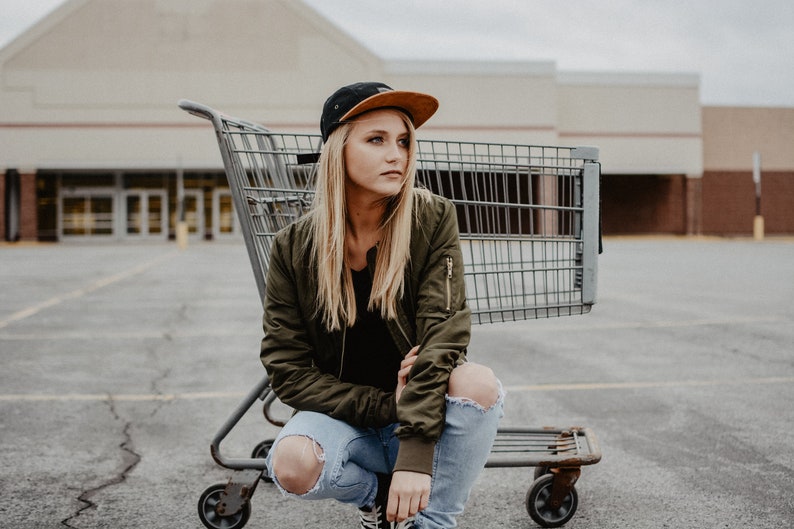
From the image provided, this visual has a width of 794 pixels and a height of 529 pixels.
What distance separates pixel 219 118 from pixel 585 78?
34.2 m

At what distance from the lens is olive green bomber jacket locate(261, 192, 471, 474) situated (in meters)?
2.07

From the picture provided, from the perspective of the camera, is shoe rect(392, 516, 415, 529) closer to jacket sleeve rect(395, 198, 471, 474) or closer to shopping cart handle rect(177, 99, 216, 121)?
jacket sleeve rect(395, 198, 471, 474)

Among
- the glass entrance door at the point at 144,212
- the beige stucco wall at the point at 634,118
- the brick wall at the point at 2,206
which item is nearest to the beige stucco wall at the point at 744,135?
the beige stucco wall at the point at 634,118

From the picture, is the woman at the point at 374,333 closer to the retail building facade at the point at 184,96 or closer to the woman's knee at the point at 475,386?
the woman's knee at the point at 475,386

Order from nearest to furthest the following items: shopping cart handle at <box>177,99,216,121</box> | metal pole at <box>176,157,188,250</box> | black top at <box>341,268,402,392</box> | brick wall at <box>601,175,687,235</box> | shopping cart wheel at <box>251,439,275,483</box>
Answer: black top at <box>341,268,402,392</box> < shopping cart handle at <box>177,99,216,121</box> < shopping cart wheel at <box>251,439,275,483</box> < metal pole at <box>176,157,188,250</box> < brick wall at <box>601,175,687,235</box>

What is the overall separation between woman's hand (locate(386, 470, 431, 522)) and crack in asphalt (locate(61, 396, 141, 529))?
1386mm

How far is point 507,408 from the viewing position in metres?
4.26

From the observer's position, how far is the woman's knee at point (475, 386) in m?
1.97

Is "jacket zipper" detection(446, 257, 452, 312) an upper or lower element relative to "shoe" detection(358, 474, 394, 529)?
upper

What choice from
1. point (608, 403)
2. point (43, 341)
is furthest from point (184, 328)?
point (608, 403)

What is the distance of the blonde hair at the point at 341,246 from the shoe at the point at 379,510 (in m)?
0.49

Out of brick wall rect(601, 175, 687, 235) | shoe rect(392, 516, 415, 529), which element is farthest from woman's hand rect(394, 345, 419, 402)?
brick wall rect(601, 175, 687, 235)

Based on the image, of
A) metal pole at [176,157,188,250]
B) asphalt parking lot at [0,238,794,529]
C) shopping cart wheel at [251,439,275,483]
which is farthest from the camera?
metal pole at [176,157,188,250]

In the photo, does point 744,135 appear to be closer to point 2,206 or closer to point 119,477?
point 2,206
